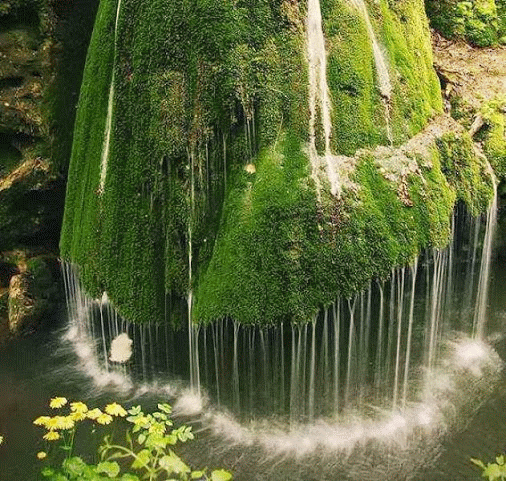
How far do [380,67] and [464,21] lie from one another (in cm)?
385

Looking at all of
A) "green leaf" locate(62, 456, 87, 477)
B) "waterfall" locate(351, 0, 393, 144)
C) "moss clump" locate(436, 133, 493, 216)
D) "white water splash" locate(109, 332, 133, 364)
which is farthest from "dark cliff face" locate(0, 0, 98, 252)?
"green leaf" locate(62, 456, 87, 477)

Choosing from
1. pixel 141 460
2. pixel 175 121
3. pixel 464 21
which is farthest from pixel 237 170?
pixel 464 21

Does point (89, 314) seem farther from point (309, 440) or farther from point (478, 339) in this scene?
point (478, 339)

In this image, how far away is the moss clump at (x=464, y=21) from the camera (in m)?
9.28

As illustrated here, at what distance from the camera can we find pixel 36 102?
24.6ft

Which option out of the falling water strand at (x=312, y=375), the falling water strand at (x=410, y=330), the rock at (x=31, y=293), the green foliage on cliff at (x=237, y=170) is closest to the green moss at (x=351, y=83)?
the green foliage on cliff at (x=237, y=170)

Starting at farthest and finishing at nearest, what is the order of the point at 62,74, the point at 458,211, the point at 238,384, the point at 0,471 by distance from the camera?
the point at 62,74
the point at 458,211
the point at 238,384
the point at 0,471

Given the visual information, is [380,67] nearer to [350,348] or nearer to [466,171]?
[466,171]

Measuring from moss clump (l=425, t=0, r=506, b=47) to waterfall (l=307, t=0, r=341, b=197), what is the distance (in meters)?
4.18

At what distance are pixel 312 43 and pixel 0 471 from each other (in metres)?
5.06

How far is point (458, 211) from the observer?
688 cm

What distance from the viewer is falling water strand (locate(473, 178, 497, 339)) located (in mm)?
7082

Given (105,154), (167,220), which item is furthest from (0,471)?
(105,154)

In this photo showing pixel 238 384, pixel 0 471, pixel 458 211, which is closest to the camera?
pixel 0 471
